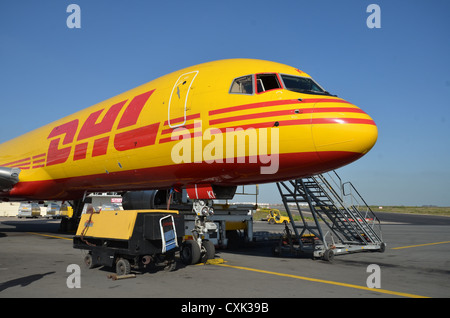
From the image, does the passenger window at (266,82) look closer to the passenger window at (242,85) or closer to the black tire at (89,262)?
the passenger window at (242,85)

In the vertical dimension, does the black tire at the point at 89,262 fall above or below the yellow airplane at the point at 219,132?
below

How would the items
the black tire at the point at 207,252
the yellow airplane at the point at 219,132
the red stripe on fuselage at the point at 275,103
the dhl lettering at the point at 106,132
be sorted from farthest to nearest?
the dhl lettering at the point at 106,132 < the black tire at the point at 207,252 < the red stripe on fuselage at the point at 275,103 < the yellow airplane at the point at 219,132

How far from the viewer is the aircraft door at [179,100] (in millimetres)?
10664

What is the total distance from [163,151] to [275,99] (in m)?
3.66

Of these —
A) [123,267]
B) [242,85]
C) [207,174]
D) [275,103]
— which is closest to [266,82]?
[242,85]

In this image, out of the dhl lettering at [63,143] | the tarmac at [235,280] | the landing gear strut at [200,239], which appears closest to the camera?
the tarmac at [235,280]

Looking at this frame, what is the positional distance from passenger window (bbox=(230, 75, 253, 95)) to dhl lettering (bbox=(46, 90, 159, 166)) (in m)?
2.72

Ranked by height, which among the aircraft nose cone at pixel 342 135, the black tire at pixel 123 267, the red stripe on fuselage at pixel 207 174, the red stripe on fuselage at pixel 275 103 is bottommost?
the black tire at pixel 123 267

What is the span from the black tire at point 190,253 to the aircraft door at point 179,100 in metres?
3.60

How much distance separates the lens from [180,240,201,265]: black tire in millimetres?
10973

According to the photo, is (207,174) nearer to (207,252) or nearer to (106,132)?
(207,252)

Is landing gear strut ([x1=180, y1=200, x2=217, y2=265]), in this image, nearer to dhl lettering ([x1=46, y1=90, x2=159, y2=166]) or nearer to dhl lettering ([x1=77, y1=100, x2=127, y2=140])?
dhl lettering ([x1=46, y1=90, x2=159, y2=166])

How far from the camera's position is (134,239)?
9.46 m

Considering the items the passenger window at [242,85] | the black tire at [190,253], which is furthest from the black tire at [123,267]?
the passenger window at [242,85]
